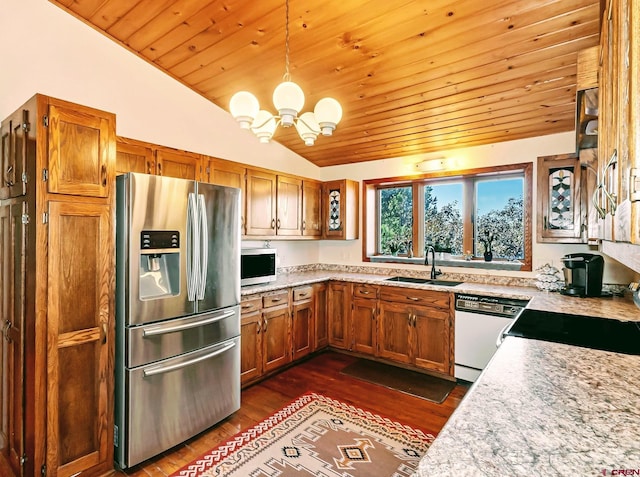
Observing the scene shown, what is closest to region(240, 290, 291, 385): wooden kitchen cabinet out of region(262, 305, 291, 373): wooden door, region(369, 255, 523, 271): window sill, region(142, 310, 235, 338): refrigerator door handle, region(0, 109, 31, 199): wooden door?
region(262, 305, 291, 373): wooden door

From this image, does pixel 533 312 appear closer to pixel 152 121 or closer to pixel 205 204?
A: pixel 205 204

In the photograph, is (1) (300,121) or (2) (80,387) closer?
(2) (80,387)

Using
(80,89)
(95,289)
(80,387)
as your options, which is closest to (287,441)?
(80,387)

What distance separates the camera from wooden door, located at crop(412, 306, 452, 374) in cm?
339

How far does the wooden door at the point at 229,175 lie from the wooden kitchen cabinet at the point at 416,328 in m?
1.82

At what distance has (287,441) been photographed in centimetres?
245

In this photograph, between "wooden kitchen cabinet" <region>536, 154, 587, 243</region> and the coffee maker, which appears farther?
"wooden kitchen cabinet" <region>536, 154, 587, 243</region>

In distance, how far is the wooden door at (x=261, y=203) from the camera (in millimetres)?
3633

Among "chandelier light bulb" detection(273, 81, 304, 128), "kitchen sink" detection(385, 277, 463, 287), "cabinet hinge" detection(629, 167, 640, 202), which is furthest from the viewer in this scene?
"kitchen sink" detection(385, 277, 463, 287)

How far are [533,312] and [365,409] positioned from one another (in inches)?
60.8

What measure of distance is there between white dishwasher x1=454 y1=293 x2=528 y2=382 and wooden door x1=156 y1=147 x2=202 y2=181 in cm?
277

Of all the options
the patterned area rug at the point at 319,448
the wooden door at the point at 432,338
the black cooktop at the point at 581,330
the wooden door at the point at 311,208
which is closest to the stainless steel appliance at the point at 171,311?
the patterned area rug at the point at 319,448

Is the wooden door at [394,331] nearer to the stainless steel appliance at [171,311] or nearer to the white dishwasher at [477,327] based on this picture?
the white dishwasher at [477,327]

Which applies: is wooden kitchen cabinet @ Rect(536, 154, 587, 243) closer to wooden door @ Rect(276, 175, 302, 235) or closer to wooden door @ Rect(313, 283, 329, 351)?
wooden door @ Rect(313, 283, 329, 351)
